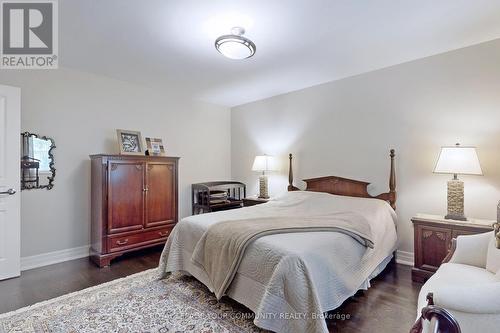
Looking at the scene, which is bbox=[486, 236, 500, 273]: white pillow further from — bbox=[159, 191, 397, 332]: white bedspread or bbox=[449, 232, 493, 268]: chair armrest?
bbox=[159, 191, 397, 332]: white bedspread

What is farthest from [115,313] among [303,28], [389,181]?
[389,181]

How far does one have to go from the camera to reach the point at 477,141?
9.00 feet

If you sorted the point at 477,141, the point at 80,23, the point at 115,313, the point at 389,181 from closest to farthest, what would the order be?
1. the point at 115,313
2. the point at 80,23
3. the point at 477,141
4. the point at 389,181

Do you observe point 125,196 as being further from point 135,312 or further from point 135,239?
point 135,312

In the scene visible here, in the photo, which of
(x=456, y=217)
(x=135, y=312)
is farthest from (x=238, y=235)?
(x=456, y=217)

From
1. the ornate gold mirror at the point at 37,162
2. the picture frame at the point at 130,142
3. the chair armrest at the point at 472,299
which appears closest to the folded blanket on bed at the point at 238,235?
the chair armrest at the point at 472,299

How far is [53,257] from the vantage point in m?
3.24

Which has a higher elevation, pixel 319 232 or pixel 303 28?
pixel 303 28

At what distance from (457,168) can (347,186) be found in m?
1.30

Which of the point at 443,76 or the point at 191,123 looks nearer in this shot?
the point at 443,76

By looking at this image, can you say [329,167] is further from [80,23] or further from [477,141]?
[80,23]

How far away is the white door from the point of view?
2750 mm

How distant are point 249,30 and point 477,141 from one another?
8.67 feet

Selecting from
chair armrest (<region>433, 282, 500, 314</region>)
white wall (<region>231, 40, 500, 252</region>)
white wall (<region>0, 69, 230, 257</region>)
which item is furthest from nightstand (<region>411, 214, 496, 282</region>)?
white wall (<region>0, 69, 230, 257</region>)
